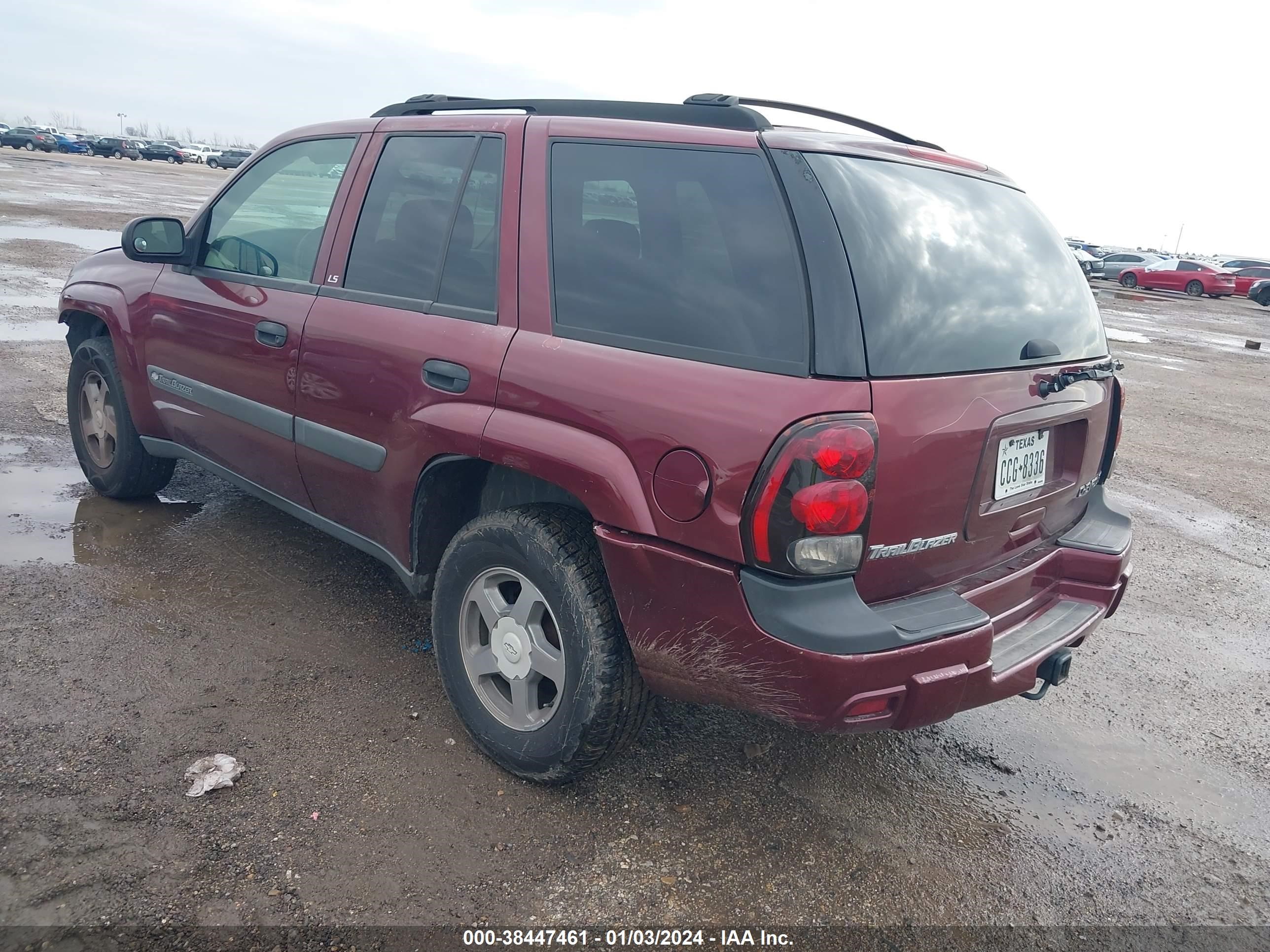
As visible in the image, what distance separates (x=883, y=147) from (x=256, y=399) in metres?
2.51

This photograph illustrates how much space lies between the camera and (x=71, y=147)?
2810 inches

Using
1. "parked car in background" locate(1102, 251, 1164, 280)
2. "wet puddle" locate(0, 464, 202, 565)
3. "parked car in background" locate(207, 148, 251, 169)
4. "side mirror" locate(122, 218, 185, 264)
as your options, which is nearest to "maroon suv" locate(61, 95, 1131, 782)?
"side mirror" locate(122, 218, 185, 264)

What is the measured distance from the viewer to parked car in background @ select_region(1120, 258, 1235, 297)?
1297 inches

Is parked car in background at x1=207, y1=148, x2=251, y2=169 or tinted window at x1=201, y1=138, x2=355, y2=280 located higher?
parked car in background at x1=207, y1=148, x2=251, y2=169

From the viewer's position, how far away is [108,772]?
8.82 feet

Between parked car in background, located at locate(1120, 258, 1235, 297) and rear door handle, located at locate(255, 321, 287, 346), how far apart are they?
37.1 metres

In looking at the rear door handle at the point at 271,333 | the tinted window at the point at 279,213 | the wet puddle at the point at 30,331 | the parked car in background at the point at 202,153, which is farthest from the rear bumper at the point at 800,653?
the parked car in background at the point at 202,153

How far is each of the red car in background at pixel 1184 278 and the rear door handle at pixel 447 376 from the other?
3724cm

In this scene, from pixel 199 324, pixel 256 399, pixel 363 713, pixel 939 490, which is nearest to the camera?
pixel 939 490

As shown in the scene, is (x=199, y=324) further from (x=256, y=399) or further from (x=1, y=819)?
(x=1, y=819)

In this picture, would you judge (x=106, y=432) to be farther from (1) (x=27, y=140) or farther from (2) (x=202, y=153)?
(2) (x=202, y=153)

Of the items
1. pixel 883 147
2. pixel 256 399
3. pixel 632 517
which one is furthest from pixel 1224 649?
pixel 256 399

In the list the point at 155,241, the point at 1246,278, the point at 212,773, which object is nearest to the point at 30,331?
the point at 155,241

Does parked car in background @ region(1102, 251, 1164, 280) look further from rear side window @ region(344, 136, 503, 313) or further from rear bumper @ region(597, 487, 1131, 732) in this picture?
rear bumper @ region(597, 487, 1131, 732)
